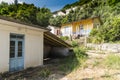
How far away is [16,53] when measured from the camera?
11.9 m

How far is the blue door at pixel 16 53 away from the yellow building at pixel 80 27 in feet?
62.5

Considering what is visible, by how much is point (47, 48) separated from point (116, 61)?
9259mm

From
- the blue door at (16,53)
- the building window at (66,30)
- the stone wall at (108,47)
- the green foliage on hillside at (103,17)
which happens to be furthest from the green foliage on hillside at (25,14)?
the blue door at (16,53)

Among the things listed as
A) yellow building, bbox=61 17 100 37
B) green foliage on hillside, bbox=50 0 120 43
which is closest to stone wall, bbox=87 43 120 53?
green foliage on hillside, bbox=50 0 120 43

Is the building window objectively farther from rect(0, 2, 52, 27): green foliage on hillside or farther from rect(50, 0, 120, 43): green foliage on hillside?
rect(0, 2, 52, 27): green foliage on hillside

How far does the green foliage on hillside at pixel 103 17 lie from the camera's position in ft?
67.9

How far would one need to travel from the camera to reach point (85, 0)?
47.9m

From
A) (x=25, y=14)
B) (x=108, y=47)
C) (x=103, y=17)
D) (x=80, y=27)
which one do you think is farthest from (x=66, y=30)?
(x=108, y=47)

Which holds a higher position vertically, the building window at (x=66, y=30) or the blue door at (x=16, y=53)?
the building window at (x=66, y=30)

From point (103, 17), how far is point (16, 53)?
23629 mm

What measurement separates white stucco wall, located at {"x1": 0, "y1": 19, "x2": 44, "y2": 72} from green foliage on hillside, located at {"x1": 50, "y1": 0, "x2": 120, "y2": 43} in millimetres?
9577

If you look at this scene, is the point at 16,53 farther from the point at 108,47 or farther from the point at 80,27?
the point at 80,27

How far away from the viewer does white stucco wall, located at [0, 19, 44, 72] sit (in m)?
10.6

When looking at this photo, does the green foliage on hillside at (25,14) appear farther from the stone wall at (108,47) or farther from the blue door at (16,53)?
the blue door at (16,53)
